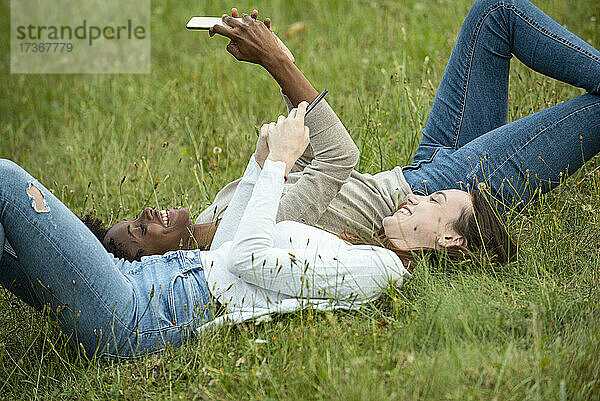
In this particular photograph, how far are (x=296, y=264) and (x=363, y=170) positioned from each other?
1456 millimetres

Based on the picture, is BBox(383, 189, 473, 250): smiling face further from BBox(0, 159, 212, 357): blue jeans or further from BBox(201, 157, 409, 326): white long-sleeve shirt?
BBox(0, 159, 212, 357): blue jeans

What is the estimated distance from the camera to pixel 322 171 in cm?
260

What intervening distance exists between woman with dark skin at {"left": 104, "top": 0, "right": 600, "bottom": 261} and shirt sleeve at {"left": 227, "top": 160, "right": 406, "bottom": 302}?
0.71 feet

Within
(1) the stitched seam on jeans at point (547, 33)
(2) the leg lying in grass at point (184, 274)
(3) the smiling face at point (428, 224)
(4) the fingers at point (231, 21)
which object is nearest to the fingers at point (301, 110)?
(2) the leg lying in grass at point (184, 274)

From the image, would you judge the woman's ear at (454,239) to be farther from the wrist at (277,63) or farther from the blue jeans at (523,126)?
the wrist at (277,63)

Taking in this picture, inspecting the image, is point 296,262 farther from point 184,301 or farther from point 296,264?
point 184,301

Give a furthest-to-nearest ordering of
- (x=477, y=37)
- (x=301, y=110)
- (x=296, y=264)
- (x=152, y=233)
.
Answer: (x=477, y=37) < (x=152, y=233) < (x=301, y=110) < (x=296, y=264)

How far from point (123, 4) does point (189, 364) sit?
540 centimetres

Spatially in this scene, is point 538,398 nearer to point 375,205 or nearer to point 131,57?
point 375,205

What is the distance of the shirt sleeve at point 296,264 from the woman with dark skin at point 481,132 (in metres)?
0.22

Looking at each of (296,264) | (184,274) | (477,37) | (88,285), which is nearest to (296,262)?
(296,264)

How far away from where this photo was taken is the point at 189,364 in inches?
88.4

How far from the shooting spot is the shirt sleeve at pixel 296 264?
2244mm

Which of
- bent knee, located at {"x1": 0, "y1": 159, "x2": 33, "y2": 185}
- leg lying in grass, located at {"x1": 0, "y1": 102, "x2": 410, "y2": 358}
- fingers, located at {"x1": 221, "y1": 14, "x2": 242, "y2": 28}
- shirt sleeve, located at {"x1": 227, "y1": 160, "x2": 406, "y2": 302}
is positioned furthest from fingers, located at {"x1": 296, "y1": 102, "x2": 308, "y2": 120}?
bent knee, located at {"x1": 0, "y1": 159, "x2": 33, "y2": 185}
